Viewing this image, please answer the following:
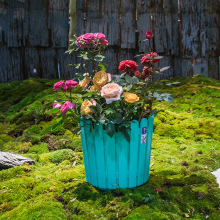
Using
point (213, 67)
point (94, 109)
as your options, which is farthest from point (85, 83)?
point (213, 67)

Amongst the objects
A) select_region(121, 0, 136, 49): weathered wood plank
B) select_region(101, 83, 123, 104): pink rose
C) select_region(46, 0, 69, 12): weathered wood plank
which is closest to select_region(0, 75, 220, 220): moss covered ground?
select_region(101, 83, 123, 104): pink rose

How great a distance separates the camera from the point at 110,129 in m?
2.44

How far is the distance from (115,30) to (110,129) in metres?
5.15

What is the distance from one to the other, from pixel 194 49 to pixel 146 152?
5196mm

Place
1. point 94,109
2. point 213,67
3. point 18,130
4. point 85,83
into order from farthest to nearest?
1. point 213,67
2. point 18,130
3. point 85,83
4. point 94,109

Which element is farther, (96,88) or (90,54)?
(90,54)

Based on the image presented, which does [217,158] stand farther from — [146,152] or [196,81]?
[196,81]

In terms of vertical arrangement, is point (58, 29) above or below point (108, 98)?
above

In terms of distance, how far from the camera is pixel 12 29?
7.05 metres

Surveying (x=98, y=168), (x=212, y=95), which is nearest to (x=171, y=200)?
(x=98, y=168)

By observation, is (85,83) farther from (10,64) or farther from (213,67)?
(213,67)

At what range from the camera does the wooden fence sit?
706cm

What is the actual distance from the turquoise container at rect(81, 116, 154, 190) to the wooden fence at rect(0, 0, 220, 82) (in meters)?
4.79

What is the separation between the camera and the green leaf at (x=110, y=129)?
95.6 inches
